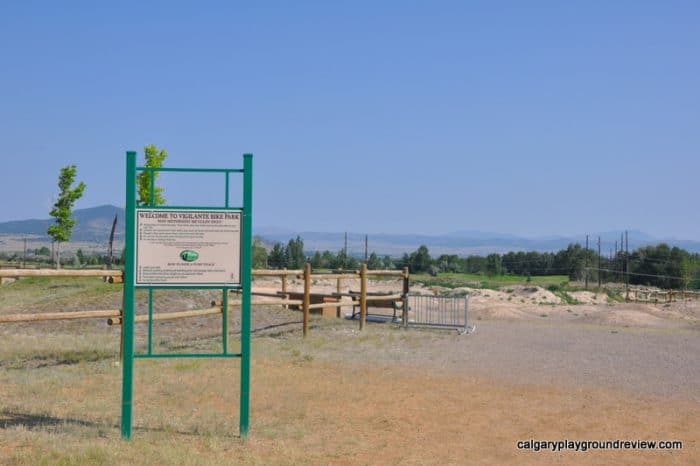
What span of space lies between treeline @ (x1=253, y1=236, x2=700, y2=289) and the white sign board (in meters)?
37.6

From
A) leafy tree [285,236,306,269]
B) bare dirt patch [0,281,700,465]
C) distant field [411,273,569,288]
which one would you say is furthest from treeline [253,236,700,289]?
bare dirt patch [0,281,700,465]

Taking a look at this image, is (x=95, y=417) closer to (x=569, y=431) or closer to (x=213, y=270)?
(x=213, y=270)

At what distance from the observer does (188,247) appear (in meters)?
7.72

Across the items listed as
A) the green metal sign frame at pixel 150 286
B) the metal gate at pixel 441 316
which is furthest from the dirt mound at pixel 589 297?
the green metal sign frame at pixel 150 286

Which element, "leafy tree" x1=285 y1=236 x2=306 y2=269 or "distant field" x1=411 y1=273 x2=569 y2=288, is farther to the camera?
"leafy tree" x1=285 y1=236 x2=306 y2=269

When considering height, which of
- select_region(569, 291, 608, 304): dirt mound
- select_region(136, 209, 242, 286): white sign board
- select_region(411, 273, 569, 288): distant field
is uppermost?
select_region(136, 209, 242, 286): white sign board

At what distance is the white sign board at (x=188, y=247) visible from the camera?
25.0 feet

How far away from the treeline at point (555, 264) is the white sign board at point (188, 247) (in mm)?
37571

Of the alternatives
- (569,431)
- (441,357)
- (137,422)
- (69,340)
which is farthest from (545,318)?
(137,422)

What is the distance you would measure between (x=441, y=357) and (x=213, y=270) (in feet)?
24.6

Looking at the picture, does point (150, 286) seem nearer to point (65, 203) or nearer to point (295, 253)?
point (65, 203)

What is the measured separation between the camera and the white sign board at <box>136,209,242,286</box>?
25.0 ft

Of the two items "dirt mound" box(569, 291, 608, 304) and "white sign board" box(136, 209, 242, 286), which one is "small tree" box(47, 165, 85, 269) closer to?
"dirt mound" box(569, 291, 608, 304)

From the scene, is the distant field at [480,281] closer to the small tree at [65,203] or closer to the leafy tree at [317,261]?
the leafy tree at [317,261]
